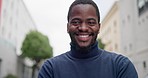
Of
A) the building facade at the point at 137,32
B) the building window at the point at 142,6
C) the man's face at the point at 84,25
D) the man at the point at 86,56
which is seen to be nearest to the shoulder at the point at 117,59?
the man at the point at 86,56

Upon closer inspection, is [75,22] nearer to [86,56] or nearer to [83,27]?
[83,27]

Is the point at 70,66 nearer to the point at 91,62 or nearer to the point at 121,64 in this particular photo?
the point at 91,62

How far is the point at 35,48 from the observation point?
114 feet

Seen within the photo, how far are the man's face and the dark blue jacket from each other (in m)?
0.04

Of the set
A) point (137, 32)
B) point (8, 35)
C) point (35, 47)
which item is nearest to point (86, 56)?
point (137, 32)

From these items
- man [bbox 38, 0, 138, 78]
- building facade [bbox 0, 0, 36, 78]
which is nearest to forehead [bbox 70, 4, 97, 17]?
man [bbox 38, 0, 138, 78]

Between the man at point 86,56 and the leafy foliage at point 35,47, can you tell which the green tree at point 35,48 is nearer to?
the leafy foliage at point 35,47

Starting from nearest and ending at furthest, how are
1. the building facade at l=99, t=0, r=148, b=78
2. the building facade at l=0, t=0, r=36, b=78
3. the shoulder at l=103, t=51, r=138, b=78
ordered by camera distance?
the shoulder at l=103, t=51, r=138, b=78 < the building facade at l=99, t=0, r=148, b=78 < the building facade at l=0, t=0, r=36, b=78

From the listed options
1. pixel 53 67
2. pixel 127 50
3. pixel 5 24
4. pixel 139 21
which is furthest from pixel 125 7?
pixel 53 67

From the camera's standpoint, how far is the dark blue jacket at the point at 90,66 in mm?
1718

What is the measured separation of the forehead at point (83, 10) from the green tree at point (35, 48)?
107 feet

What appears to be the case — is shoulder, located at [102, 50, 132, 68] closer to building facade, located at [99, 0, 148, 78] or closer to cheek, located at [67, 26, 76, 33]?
cheek, located at [67, 26, 76, 33]

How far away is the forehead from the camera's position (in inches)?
67.7

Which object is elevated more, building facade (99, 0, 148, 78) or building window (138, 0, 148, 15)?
building window (138, 0, 148, 15)
